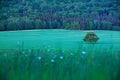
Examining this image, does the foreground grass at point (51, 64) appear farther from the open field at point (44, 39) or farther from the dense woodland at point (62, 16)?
the dense woodland at point (62, 16)

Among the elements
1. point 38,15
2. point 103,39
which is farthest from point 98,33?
point 38,15

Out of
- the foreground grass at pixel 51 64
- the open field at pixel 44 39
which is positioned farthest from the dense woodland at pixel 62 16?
the foreground grass at pixel 51 64

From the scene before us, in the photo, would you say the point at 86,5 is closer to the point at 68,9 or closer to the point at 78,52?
the point at 68,9

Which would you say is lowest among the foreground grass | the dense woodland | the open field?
the foreground grass

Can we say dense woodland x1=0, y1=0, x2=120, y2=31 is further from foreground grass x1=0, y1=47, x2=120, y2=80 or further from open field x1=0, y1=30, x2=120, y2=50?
foreground grass x1=0, y1=47, x2=120, y2=80

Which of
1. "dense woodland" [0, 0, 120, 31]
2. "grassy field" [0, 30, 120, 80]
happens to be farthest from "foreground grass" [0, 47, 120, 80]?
"dense woodland" [0, 0, 120, 31]

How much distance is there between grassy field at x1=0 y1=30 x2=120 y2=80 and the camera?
17.1 ft

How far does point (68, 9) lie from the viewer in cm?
527

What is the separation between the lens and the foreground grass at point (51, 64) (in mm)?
5211

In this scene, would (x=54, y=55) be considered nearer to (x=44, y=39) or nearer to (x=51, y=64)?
(x=51, y=64)

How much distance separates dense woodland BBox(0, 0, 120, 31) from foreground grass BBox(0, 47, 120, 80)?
1.05ft

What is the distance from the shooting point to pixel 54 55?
5207 millimetres

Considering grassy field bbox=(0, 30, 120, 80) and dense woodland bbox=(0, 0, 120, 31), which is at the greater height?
dense woodland bbox=(0, 0, 120, 31)

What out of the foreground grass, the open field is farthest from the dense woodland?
the foreground grass
